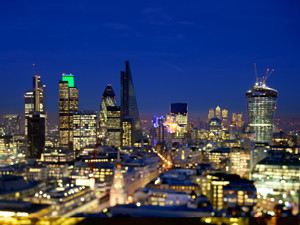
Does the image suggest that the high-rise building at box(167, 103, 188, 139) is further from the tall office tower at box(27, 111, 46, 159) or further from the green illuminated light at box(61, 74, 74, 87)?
the tall office tower at box(27, 111, 46, 159)

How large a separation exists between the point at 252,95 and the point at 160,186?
26.5m

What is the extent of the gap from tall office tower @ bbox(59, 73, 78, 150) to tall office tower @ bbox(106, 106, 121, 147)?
389 cm

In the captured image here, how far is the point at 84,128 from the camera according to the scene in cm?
4456

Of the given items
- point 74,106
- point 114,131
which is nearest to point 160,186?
point 114,131

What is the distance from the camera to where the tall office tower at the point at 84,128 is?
4344cm

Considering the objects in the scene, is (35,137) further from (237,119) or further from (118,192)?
(237,119)

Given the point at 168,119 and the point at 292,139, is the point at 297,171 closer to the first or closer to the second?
the point at 292,139

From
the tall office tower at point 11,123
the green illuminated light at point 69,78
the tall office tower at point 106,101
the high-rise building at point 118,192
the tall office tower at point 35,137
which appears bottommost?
the high-rise building at point 118,192

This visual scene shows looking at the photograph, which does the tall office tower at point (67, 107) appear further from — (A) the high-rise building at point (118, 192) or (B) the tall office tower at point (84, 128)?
(A) the high-rise building at point (118, 192)

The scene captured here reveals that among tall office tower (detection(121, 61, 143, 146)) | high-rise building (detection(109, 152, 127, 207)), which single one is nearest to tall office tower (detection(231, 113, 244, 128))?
tall office tower (detection(121, 61, 143, 146))

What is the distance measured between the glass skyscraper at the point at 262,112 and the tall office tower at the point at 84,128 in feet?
54.2

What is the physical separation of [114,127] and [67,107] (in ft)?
19.1

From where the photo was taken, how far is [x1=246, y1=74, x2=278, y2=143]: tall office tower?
119 feet

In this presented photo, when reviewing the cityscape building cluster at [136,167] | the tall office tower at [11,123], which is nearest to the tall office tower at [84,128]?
the cityscape building cluster at [136,167]
